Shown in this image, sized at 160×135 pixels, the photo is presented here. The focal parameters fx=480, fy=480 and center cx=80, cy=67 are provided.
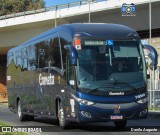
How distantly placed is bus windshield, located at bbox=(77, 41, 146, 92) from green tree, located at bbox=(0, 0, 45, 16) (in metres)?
88.7

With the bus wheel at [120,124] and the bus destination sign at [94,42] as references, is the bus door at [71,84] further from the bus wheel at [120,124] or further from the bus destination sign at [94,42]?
the bus wheel at [120,124]

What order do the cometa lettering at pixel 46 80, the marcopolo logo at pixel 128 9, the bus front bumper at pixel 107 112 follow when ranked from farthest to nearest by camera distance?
the marcopolo logo at pixel 128 9 → the cometa lettering at pixel 46 80 → the bus front bumper at pixel 107 112

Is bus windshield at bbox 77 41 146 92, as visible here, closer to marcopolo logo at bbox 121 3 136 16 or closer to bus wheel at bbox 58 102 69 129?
bus wheel at bbox 58 102 69 129

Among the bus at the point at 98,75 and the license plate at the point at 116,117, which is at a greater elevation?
the bus at the point at 98,75

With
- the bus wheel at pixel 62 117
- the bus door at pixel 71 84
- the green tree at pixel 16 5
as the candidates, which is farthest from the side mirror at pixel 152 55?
the green tree at pixel 16 5

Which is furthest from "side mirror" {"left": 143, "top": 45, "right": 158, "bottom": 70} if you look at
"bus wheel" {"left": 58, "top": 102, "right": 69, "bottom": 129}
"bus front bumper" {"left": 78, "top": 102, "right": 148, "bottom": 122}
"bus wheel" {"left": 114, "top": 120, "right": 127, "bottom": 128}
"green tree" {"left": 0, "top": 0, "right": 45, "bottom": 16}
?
"green tree" {"left": 0, "top": 0, "right": 45, "bottom": 16}

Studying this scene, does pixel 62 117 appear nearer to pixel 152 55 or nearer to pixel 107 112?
pixel 107 112

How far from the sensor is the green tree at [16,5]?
4065 inches

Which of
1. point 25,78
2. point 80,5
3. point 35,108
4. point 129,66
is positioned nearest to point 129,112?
point 129,66

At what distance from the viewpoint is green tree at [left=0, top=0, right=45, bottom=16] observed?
→ 10325 cm

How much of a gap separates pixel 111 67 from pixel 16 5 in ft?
308

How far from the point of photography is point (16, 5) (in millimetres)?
105688

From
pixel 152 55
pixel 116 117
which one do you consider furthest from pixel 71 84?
pixel 152 55

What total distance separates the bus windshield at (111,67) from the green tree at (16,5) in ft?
291
